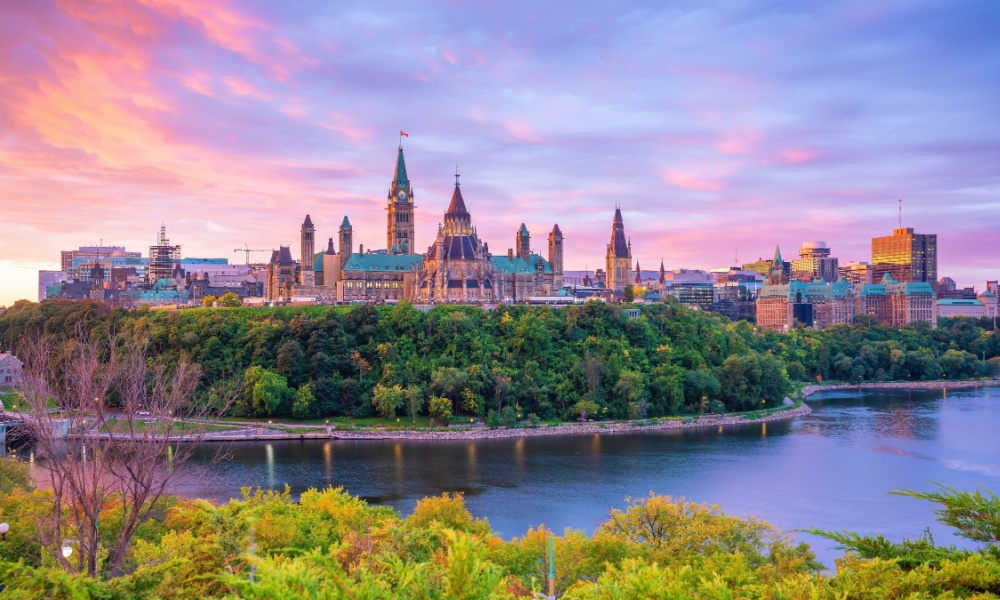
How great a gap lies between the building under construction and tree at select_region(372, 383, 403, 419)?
314 ft

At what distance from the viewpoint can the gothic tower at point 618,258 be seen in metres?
125

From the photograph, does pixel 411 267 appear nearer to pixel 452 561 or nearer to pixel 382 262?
pixel 382 262

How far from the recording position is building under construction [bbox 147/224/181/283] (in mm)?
155000

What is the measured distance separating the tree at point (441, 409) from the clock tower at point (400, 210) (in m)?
51.6

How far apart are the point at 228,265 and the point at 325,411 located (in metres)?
131

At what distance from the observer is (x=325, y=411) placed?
67188 millimetres

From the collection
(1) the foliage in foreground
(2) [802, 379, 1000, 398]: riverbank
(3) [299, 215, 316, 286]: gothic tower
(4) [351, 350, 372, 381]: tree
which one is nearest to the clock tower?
(3) [299, 215, 316, 286]: gothic tower

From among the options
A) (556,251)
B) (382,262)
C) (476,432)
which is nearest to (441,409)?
(476,432)

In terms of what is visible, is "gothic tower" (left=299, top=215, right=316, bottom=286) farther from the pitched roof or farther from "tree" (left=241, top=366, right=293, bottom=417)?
"tree" (left=241, top=366, right=293, bottom=417)

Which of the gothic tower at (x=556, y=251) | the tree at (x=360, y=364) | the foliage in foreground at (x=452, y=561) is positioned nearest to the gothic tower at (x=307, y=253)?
the gothic tower at (x=556, y=251)

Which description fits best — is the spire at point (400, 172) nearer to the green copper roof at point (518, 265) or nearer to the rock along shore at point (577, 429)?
the green copper roof at point (518, 265)

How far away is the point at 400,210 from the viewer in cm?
11525

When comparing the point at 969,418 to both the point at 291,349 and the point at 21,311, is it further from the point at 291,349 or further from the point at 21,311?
the point at 21,311

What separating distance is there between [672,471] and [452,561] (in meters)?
40.5
